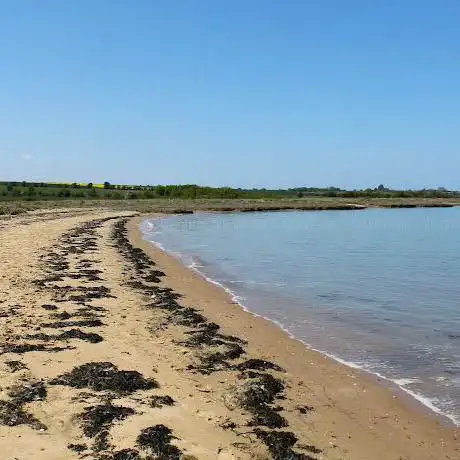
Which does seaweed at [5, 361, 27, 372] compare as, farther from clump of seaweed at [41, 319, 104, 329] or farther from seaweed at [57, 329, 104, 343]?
clump of seaweed at [41, 319, 104, 329]

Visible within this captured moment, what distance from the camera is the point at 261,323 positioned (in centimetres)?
1185

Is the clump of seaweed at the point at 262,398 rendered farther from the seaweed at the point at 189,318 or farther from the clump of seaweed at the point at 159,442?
the seaweed at the point at 189,318

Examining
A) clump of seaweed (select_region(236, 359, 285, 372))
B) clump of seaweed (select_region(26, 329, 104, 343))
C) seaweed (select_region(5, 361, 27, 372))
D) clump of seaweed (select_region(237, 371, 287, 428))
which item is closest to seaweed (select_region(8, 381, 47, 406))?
seaweed (select_region(5, 361, 27, 372))

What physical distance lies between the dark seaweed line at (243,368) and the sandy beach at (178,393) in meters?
0.02

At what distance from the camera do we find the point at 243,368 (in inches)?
324

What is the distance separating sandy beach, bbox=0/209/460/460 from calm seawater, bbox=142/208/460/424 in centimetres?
78

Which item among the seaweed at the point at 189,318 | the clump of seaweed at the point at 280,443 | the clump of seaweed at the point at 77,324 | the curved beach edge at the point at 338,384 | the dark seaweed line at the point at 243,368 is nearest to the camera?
the clump of seaweed at the point at 280,443

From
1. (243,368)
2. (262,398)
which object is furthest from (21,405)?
(243,368)

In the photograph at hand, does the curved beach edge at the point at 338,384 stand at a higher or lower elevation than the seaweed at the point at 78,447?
lower

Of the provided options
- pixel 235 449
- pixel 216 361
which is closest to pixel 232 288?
pixel 216 361

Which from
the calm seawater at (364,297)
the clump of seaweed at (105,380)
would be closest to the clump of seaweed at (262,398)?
the clump of seaweed at (105,380)

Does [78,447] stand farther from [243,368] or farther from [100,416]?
[243,368]

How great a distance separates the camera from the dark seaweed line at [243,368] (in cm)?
580

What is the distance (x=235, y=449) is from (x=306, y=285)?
482 inches
